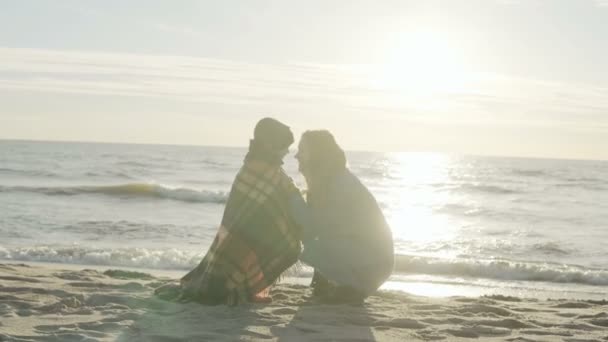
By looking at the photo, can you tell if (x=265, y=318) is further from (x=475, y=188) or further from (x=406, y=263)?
(x=475, y=188)

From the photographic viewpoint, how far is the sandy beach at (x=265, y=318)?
524cm

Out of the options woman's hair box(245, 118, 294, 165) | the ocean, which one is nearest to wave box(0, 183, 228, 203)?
the ocean

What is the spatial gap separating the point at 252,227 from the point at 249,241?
0.11 meters

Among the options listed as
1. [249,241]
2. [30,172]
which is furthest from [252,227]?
[30,172]

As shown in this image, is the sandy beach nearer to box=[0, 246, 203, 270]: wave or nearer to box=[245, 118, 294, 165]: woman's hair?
box=[245, 118, 294, 165]: woman's hair

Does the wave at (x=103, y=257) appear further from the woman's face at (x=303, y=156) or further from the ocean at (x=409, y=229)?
the woman's face at (x=303, y=156)

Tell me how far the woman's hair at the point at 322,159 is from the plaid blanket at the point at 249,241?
211 mm

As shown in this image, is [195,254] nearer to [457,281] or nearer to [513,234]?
[457,281]

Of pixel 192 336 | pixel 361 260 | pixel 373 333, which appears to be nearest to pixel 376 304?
pixel 361 260

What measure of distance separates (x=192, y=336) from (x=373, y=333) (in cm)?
124

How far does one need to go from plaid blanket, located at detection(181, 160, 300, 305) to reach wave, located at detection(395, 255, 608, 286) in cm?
646

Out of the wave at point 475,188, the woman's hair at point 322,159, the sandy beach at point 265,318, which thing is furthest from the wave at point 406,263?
the wave at point 475,188

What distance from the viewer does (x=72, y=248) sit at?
41.2 feet

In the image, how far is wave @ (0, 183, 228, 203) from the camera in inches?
1002
